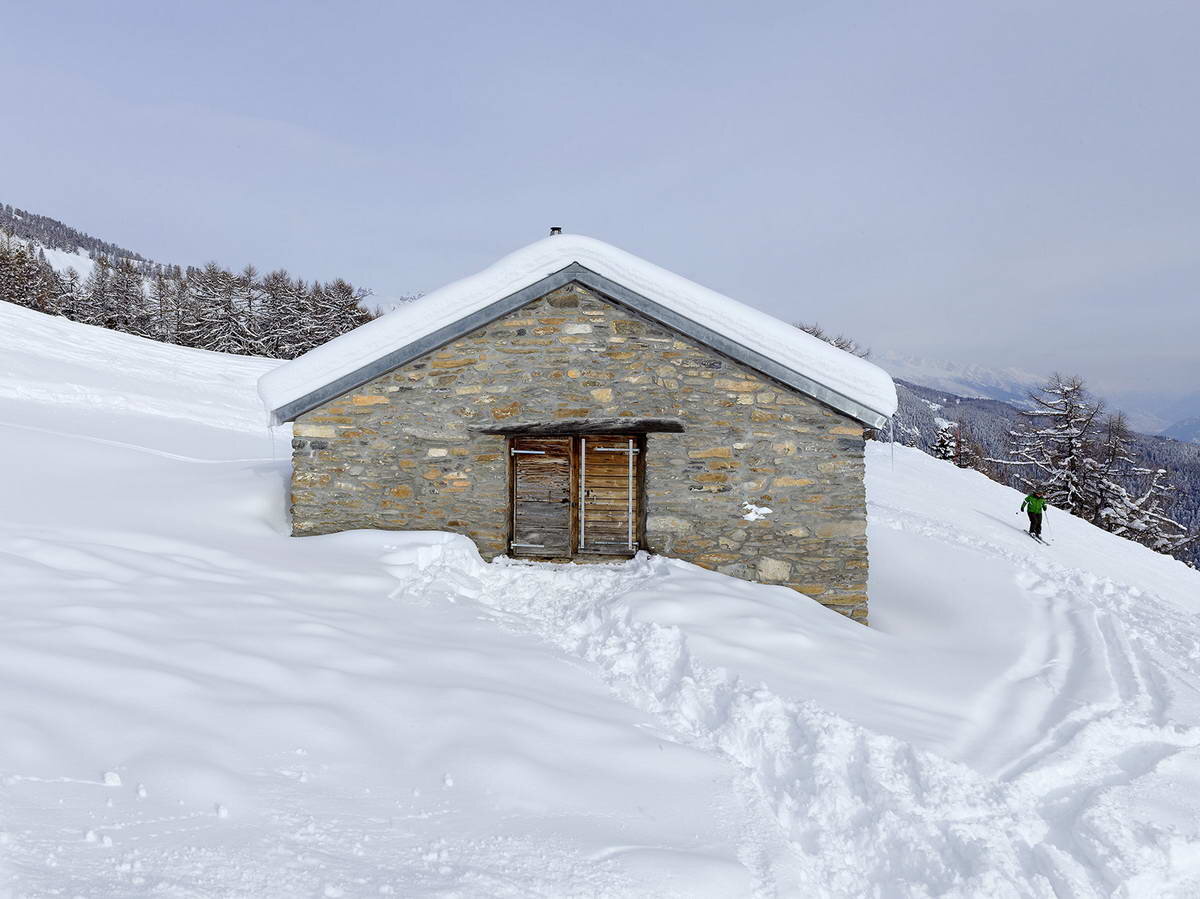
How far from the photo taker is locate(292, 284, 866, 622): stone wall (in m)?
6.97

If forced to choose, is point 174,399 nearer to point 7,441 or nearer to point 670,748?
point 7,441

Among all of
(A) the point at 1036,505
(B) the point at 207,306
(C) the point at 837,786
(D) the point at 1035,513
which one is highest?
(B) the point at 207,306

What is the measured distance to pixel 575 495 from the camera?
7.66 metres

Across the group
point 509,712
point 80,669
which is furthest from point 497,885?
point 80,669

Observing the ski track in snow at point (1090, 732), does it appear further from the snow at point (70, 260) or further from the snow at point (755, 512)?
the snow at point (70, 260)

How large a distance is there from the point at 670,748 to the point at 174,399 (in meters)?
20.0

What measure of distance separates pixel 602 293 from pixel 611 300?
0.13 meters

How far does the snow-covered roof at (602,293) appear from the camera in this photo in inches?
269

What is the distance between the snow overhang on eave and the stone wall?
0.11 metres

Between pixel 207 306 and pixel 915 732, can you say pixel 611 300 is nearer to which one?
pixel 915 732

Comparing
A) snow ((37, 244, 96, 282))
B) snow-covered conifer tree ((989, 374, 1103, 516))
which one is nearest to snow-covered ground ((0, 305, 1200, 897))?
snow-covered conifer tree ((989, 374, 1103, 516))

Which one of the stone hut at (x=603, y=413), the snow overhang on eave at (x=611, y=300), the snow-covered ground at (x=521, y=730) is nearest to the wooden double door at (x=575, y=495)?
the stone hut at (x=603, y=413)

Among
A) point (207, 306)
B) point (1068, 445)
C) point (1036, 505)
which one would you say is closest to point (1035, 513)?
point (1036, 505)

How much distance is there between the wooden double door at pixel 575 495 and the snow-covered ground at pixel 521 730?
45cm
